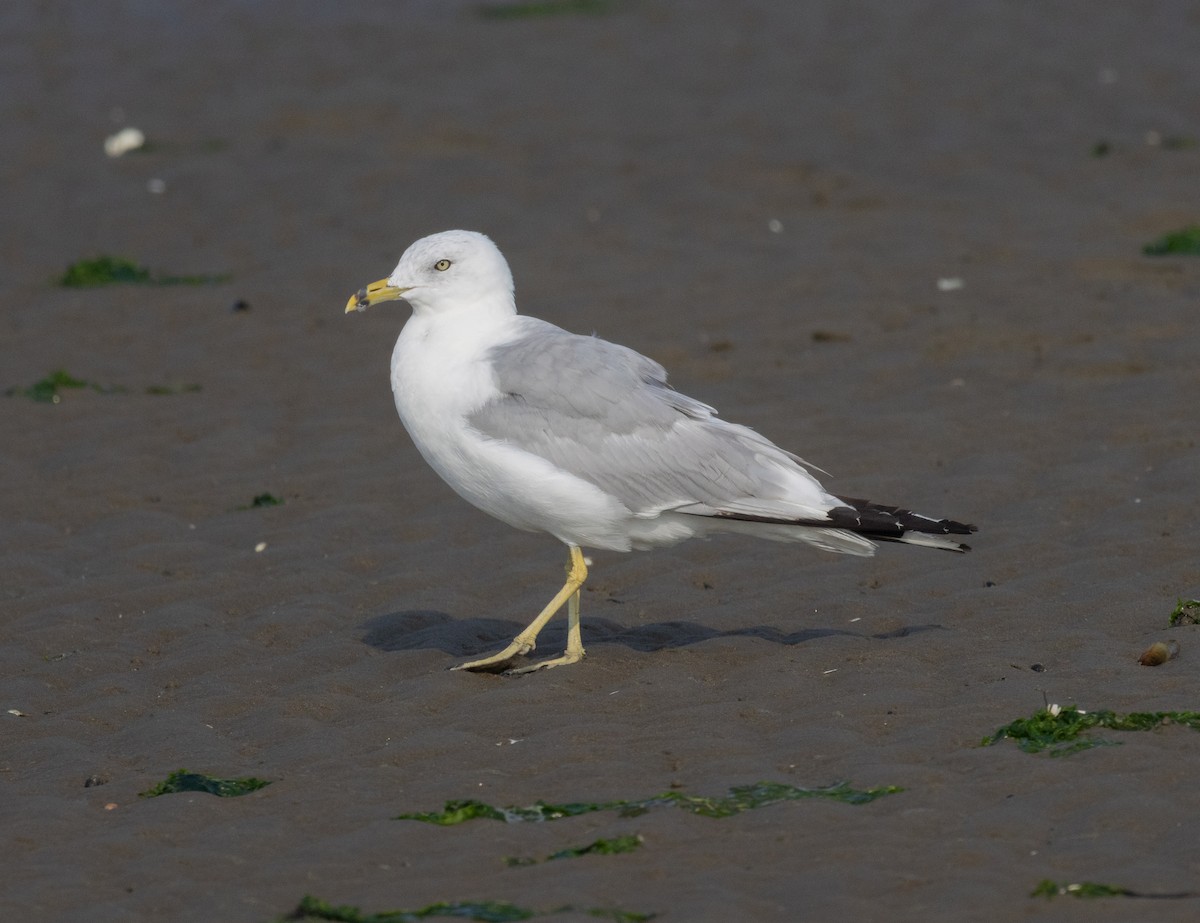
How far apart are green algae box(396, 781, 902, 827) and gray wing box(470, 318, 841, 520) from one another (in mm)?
1604

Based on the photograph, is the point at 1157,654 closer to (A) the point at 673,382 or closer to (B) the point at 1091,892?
(B) the point at 1091,892

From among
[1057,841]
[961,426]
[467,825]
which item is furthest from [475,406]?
[961,426]

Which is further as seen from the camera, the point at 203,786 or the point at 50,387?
the point at 50,387

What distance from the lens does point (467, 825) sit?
17.0 feet

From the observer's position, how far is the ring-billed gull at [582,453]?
21.9 ft

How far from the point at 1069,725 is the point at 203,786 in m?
2.83

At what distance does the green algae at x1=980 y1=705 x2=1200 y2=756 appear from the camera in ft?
18.1

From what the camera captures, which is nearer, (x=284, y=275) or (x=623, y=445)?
(x=623, y=445)

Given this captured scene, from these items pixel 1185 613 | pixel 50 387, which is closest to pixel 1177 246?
pixel 1185 613

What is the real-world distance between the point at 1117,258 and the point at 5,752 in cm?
857

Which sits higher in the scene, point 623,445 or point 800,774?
point 623,445

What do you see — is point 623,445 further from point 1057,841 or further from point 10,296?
point 10,296

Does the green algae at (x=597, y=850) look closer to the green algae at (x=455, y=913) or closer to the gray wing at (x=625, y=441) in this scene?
the green algae at (x=455, y=913)

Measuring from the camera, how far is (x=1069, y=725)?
5.60m
